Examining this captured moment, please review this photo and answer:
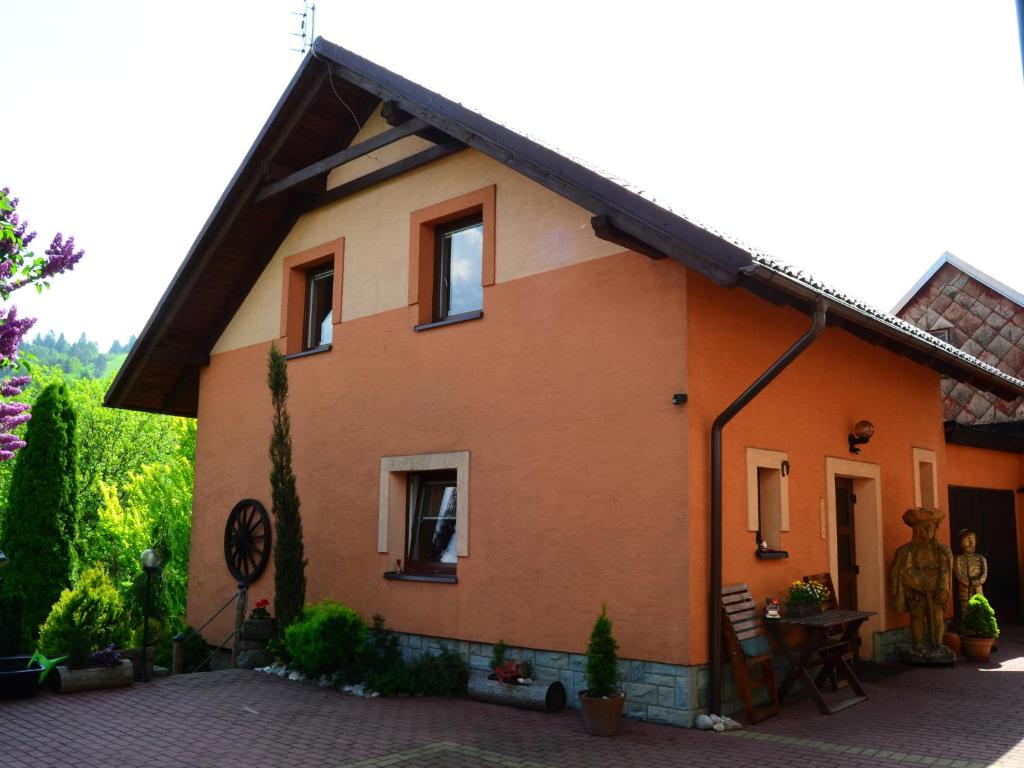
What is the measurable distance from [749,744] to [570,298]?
410 cm

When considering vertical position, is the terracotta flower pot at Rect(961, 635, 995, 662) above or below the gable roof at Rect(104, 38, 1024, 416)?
below

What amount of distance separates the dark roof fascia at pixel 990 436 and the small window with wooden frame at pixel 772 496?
506cm

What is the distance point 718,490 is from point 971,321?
38.8ft

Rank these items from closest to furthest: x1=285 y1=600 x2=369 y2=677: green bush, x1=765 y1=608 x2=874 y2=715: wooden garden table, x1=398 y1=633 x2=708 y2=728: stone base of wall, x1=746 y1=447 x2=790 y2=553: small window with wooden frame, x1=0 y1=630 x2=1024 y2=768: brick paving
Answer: x1=0 y1=630 x2=1024 y2=768: brick paving
x1=398 y1=633 x2=708 y2=728: stone base of wall
x1=765 y1=608 x2=874 y2=715: wooden garden table
x1=746 y1=447 x2=790 y2=553: small window with wooden frame
x1=285 y1=600 x2=369 y2=677: green bush

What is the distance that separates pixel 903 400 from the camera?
11.2 meters

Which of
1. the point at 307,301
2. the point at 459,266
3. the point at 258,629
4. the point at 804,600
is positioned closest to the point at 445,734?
the point at 804,600

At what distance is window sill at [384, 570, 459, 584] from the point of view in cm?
914

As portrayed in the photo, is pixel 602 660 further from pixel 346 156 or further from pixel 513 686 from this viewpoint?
pixel 346 156

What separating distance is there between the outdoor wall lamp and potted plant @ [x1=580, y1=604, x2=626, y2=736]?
423cm

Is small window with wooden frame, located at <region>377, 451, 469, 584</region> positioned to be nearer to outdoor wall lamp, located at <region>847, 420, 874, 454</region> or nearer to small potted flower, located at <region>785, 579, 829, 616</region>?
small potted flower, located at <region>785, 579, 829, 616</region>

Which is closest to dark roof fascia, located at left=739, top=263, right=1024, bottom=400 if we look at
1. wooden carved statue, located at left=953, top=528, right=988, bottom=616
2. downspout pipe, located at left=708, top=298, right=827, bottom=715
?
downspout pipe, located at left=708, top=298, right=827, bottom=715

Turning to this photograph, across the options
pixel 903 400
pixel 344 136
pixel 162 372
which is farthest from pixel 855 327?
pixel 162 372

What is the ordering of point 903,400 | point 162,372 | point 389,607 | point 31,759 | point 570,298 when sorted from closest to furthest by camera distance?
point 31,759, point 570,298, point 389,607, point 903,400, point 162,372

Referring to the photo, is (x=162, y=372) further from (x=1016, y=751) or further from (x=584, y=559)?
(x=1016, y=751)
